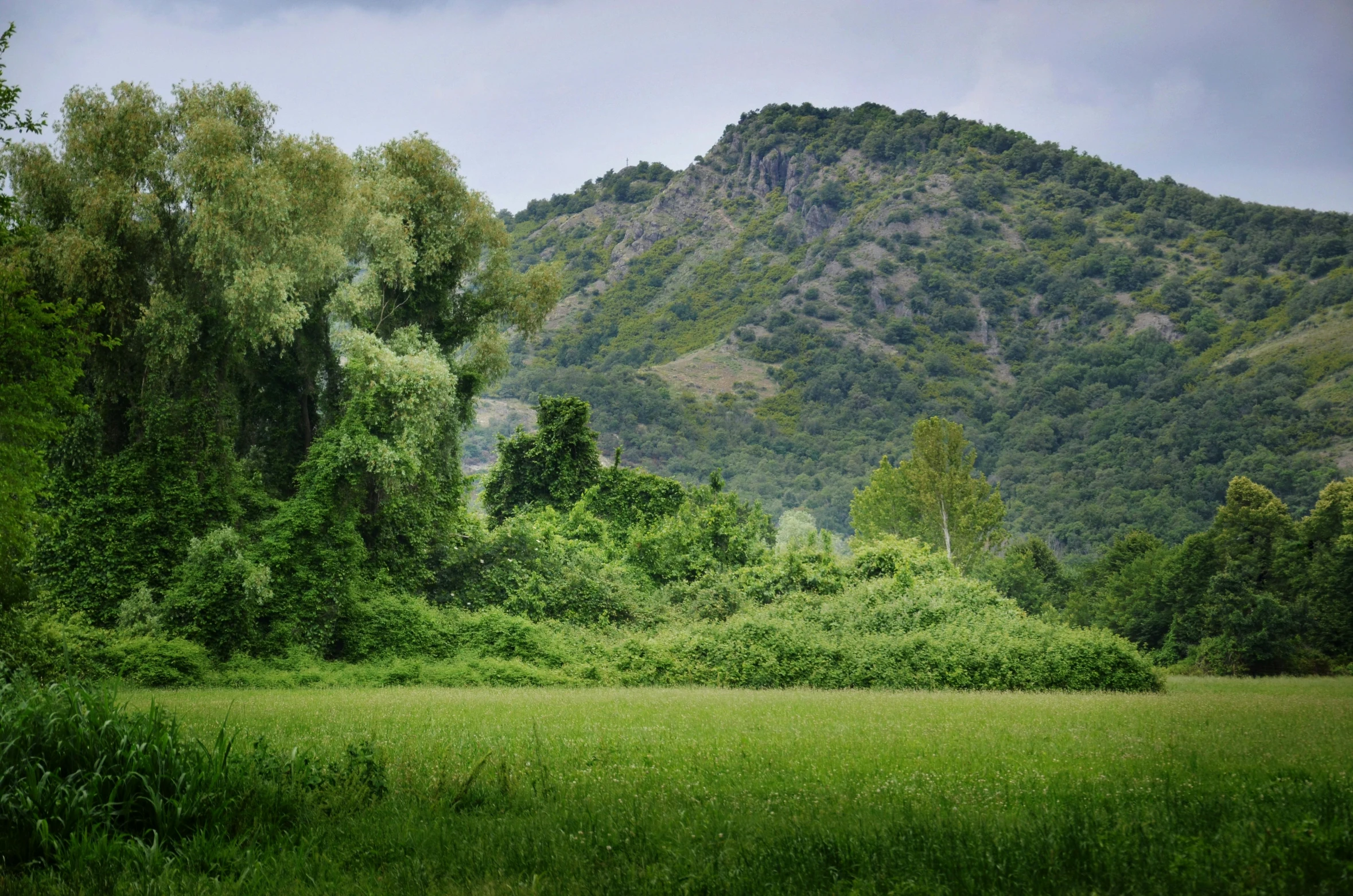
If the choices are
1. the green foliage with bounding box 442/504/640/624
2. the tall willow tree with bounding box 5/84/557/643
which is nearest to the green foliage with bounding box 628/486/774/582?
the green foliage with bounding box 442/504/640/624

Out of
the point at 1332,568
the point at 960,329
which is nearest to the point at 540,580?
the point at 1332,568

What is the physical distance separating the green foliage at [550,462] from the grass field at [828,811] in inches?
1015

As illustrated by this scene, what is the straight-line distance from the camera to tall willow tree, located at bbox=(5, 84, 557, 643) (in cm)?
2341

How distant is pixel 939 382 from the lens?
116 meters

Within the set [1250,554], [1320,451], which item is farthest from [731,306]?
[1250,554]

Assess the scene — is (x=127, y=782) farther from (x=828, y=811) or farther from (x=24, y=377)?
(x=24, y=377)

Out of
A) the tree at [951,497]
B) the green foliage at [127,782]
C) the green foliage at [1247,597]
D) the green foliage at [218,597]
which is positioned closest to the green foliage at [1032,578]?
the tree at [951,497]

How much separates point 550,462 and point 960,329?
341ft

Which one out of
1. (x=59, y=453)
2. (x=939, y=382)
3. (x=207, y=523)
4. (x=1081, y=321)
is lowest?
(x=207, y=523)

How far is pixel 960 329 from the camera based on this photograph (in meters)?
129

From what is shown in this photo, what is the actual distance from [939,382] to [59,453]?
106827mm

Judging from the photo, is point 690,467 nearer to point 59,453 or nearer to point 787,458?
point 787,458

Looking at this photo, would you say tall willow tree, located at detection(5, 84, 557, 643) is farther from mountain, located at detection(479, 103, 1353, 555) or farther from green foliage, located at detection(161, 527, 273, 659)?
mountain, located at detection(479, 103, 1353, 555)

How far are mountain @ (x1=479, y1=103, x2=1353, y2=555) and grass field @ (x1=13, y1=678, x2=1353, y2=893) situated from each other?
230ft
